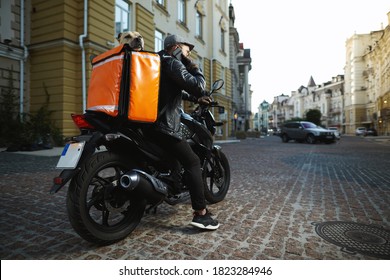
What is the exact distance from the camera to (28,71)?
11758 mm

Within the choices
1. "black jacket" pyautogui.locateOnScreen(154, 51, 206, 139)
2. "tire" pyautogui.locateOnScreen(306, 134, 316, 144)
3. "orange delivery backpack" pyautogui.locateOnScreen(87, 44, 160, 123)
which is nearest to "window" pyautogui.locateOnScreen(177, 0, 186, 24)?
"tire" pyautogui.locateOnScreen(306, 134, 316, 144)

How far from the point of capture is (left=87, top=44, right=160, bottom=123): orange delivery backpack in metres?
1.97

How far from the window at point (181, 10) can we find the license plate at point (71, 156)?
1932 centimetres

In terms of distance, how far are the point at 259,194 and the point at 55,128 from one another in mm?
9459

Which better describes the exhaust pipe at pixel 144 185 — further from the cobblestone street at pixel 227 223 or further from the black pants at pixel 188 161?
the cobblestone street at pixel 227 223

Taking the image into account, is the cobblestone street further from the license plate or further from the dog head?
the dog head

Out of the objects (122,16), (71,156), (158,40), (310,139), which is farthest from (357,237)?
(310,139)

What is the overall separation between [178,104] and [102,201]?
1.03 meters

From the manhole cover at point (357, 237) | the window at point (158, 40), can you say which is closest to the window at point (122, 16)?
the window at point (158, 40)

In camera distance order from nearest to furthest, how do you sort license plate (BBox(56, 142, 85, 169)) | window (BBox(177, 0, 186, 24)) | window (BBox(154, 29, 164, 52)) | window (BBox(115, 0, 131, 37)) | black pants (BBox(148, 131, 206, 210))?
license plate (BBox(56, 142, 85, 169)) < black pants (BBox(148, 131, 206, 210)) < window (BBox(115, 0, 131, 37)) < window (BBox(154, 29, 164, 52)) < window (BBox(177, 0, 186, 24))

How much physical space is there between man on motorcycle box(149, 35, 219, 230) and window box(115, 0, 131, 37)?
1181 centimetres

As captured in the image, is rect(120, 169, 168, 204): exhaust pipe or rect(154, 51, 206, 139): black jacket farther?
rect(154, 51, 206, 139): black jacket

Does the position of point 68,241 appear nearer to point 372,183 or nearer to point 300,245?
point 300,245

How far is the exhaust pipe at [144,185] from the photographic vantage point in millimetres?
2010
